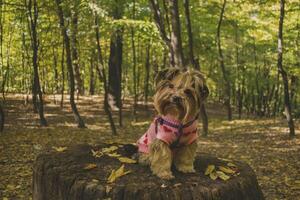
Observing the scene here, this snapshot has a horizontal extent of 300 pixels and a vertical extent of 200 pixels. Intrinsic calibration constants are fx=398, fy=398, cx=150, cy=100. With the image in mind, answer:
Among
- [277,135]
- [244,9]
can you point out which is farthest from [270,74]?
[277,135]

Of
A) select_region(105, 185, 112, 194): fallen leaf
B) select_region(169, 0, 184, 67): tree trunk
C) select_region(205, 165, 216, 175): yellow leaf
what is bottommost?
select_region(105, 185, 112, 194): fallen leaf

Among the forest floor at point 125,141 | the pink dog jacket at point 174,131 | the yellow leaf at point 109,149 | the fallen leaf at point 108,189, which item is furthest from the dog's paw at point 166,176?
the forest floor at point 125,141

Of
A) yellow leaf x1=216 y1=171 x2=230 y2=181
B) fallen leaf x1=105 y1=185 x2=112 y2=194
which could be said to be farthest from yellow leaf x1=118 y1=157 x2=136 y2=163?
yellow leaf x1=216 y1=171 x2=230 y2=181

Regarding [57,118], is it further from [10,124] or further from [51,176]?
[51,176]

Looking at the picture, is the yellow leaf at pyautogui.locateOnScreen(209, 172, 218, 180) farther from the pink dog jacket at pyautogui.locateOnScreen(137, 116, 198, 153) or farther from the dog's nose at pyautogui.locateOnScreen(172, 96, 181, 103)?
the dog's nose at pyautogui.locateOnScreen(172, 96, 181, 103)

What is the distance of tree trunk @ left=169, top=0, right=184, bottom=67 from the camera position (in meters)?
12.6

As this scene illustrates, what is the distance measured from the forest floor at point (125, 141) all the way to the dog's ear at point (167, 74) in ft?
16.0

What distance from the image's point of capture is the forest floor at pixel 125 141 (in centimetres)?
858

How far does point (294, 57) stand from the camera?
21.7m

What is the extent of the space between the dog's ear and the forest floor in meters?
4.87

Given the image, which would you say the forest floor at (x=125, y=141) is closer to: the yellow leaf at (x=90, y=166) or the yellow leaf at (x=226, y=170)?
Result: the yellow leaf at (x=90, y=166)

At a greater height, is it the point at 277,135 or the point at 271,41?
the point at 271,41

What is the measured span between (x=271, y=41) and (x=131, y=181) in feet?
68.0

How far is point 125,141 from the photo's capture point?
13008mm
